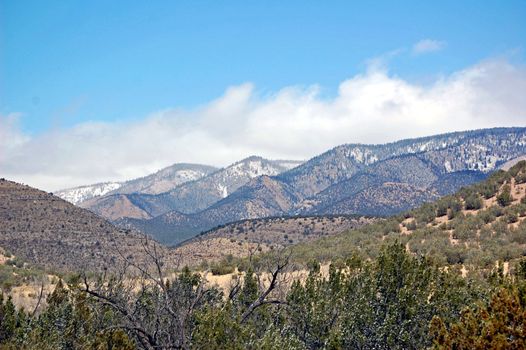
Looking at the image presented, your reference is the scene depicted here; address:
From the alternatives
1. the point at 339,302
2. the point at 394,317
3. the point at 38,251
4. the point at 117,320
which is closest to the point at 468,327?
the point at 394,317

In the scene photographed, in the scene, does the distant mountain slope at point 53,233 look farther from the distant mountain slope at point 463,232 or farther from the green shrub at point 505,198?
the green shrub at point 505,198

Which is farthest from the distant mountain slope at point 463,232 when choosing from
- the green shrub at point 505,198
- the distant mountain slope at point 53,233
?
the distant mountain slope at point 53,233

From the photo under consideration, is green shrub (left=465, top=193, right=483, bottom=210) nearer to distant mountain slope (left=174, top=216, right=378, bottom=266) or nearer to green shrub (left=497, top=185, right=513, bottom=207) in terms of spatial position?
green shrub (left=497, top=185, right=513, bottom=207)

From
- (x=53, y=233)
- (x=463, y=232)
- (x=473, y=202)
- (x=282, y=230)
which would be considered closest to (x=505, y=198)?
(x=473, y=202)

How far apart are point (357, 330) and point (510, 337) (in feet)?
30.3

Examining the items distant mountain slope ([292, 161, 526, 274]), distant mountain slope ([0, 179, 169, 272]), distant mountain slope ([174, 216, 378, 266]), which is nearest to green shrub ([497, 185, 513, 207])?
distant mountain slope ([292, 161, 526, 274])

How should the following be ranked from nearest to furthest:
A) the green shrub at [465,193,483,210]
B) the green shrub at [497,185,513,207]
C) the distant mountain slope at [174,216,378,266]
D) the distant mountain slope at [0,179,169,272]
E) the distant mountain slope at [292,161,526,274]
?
the distant mountain slope at [292,161,526,274] → the green shrub at [497,185,513,207] → the green shrub at [465,193,483,210] → the distant mountain slope at [0,179,169,272] → the distant mountain slope at [174,216,378,266]

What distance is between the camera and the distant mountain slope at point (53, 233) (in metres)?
85.1

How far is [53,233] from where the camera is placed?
9481cm

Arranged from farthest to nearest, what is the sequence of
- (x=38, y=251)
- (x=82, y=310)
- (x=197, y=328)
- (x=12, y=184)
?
(x=12, y=184) < (x=38, y=251) < (x=82, y=310) < (x=197, y=328)

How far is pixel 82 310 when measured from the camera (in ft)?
94.4

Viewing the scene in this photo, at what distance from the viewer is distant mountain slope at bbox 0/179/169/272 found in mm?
85062

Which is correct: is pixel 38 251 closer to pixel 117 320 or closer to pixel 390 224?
pixel 390 224

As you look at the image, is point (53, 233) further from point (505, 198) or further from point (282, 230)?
point (505, 198)
